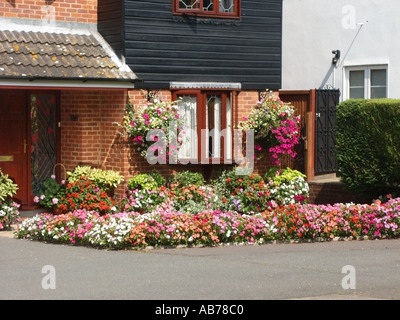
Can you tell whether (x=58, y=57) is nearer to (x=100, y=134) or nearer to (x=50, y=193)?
(x=100, y=134)

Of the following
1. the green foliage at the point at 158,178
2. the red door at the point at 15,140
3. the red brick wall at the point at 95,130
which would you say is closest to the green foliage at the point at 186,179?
the green foliage at the point at 158,178

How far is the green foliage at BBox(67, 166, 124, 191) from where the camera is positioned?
673 inches

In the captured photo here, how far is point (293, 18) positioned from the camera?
22.5 meters

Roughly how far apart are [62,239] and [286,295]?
533cm

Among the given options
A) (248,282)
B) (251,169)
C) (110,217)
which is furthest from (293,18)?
(248,282)

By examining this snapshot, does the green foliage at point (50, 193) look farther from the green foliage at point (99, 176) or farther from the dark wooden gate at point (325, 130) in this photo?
the dark wooden gate at point (325, 130)

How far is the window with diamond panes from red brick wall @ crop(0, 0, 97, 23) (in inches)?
66.8

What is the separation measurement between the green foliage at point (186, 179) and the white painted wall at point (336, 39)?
5.38 metres

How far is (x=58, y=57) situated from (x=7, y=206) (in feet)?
9.78

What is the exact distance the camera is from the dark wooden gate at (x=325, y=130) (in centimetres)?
1961

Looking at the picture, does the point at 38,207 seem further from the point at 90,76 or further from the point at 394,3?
the point at 394,3
